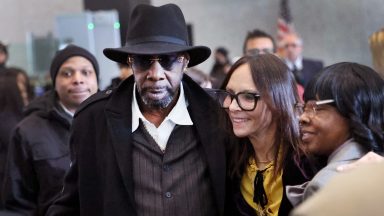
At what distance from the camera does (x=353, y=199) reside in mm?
654

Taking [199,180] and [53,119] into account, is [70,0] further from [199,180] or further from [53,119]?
[199,180]

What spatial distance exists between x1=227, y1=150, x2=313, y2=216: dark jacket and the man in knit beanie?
1.05m

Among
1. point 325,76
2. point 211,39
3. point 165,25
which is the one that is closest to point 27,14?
point 211,39

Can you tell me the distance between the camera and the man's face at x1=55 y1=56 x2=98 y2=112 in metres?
3.05

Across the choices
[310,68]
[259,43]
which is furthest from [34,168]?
[310,68]

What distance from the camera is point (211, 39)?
31.0 ft

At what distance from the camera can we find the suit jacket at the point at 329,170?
1.51m

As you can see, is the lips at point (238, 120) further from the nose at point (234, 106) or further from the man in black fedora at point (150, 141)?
the man in black fedora at point (150, 141)

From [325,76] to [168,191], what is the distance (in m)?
0.69

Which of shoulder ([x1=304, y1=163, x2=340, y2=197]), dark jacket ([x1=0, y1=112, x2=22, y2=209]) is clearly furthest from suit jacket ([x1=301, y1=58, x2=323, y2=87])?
shoulder ([x1=304, y1=163, x2=340, y2=197])

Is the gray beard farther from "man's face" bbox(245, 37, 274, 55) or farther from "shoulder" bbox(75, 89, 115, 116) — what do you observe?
"man's face" bbox(245, 37, 274, 55)

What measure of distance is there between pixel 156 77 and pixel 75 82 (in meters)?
1.16

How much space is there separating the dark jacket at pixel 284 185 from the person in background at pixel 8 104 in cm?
207

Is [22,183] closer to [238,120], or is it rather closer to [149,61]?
[149,61]
